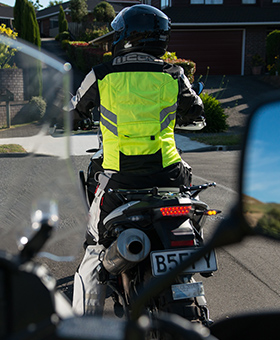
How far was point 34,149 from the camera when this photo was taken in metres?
1.57

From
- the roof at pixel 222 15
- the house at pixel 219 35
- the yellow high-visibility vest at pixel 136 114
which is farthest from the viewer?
the house at pixel 219 35

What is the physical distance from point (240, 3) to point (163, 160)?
30.6m

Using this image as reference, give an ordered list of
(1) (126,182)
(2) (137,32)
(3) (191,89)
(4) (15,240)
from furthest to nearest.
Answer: (3) (191,89)
(2) (137,32)
(1) (126,182)
(4) (15,240)

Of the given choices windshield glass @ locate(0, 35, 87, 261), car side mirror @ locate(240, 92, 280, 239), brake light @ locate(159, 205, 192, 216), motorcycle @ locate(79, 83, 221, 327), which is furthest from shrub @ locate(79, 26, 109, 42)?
car side mirror @ locate(240, 92, 280, 239)

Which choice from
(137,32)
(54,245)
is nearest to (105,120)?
(137,32)

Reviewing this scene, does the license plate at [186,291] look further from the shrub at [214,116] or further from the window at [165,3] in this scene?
the window at [165,3]

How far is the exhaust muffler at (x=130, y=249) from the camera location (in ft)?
7.92

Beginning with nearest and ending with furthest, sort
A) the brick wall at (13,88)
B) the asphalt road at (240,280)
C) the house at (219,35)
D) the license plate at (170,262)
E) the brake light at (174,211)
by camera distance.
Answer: the brick wall at (13,88), the license plate at (170,262), the brake light at (174,211), the asphalt road at (240,280), the house at (219,35)

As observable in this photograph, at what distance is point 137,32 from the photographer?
10.1 ft

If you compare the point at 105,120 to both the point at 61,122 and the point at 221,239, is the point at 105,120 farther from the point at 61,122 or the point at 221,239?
the point at 221,239

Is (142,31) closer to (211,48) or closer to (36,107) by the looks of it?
(36,107)


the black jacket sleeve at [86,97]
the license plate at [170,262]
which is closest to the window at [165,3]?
the black jacket sleeve at [86,97]

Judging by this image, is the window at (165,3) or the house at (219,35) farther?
the window at (165,3)

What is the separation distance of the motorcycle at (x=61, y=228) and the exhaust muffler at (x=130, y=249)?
68 centimetres
